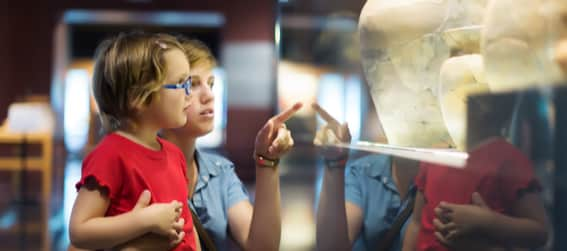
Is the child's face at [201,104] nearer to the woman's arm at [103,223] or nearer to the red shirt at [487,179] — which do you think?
the woman's arm at [103,223]

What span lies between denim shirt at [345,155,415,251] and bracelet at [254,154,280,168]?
14cm

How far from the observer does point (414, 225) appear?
54 cm

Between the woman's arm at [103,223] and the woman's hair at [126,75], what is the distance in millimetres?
102

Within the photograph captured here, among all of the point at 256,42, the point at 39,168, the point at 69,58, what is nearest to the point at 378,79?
the point at 39,168

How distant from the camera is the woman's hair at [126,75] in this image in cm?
72

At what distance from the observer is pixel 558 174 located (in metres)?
0.35

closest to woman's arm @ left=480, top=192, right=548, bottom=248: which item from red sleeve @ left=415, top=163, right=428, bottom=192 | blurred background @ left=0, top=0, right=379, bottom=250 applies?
red sleeve @ left=415, top=163, right=428, bottom=192

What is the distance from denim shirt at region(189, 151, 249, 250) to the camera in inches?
33.6

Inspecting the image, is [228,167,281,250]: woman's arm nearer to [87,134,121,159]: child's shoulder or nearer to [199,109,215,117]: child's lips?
[199,109,215,117]: child's lips

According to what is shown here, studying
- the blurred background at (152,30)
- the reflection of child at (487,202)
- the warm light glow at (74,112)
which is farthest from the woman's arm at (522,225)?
the warm light glow at (74,112)

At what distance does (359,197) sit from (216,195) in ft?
0.88

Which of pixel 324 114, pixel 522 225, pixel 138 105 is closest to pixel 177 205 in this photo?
pixel 138 105

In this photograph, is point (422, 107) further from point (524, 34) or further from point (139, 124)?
point (139, 124)

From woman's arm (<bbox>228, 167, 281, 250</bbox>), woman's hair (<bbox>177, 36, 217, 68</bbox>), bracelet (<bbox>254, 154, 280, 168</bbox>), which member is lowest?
woman's arm (<bbox>228, 167, 281, 250</bbox>)
